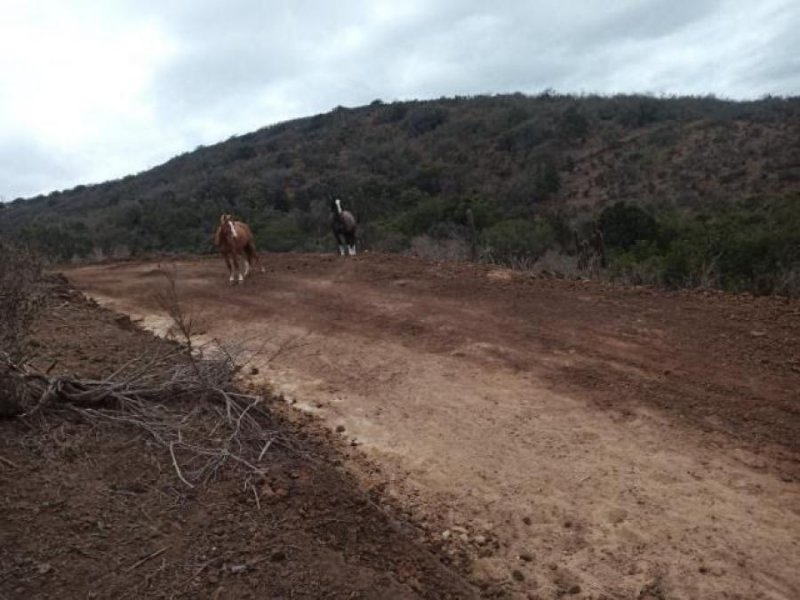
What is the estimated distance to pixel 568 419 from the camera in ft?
18.4

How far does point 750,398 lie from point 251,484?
3964mm

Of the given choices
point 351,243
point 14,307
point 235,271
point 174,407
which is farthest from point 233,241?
point 174,407

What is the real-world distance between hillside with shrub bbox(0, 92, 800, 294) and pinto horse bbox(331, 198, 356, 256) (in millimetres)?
3018

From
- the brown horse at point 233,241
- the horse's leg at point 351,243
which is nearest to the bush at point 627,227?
the horse's leg at point 351,243

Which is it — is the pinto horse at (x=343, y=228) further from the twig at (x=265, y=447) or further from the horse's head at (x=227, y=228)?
the twig at (x=265, y=447)

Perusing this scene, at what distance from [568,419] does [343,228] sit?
940 centimetres

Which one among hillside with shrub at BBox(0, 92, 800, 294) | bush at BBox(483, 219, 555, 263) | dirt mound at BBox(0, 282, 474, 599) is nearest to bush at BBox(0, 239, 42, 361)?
dirt mound at BBox(0, 282, 474, 599)

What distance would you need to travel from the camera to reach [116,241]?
28031 millimetres

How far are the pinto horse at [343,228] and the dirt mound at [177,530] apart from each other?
9.73 metres

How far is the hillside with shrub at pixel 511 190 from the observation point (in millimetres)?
16969

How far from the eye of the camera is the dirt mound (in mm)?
3229

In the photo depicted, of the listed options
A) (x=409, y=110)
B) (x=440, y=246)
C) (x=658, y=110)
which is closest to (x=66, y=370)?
(x=440, y=246)

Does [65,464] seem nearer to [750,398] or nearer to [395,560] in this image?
[395,560]

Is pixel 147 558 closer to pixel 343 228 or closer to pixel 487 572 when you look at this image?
pixel 487 572
